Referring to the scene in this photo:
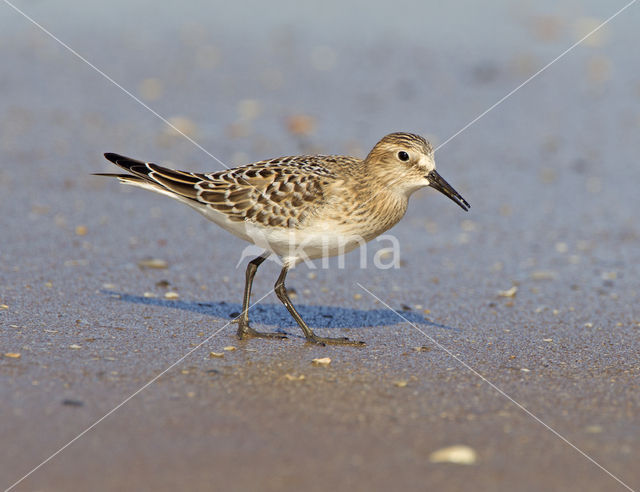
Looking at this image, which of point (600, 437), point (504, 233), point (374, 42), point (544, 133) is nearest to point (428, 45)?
point (374, 42)

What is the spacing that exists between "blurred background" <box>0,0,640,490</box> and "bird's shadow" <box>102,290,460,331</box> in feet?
0.09

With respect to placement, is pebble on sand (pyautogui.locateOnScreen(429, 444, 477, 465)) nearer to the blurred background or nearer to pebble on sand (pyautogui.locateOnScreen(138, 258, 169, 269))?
the blurred background

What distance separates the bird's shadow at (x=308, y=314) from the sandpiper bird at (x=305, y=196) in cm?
49

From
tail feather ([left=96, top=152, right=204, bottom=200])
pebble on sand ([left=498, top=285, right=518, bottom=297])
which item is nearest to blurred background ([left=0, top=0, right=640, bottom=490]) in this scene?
pebble on sand ([left=498, top=285, right=518, bottom=297])

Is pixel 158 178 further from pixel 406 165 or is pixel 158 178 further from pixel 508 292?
pixel 508 292

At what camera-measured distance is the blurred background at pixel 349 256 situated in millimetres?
4621

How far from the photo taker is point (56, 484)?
13.2ft

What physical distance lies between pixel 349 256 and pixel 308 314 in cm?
160

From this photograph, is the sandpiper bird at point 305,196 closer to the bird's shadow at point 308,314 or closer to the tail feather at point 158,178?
the tail feather at point 158,178

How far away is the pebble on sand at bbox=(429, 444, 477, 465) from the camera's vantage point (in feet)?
14.3

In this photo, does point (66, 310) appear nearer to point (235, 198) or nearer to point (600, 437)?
point (235, 198)

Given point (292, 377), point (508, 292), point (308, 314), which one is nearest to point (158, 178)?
point (308, 314)

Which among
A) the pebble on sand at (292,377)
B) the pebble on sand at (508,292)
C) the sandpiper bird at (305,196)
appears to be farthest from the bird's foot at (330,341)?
the pebble on sand at (508,292)

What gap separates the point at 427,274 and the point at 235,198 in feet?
8.15
